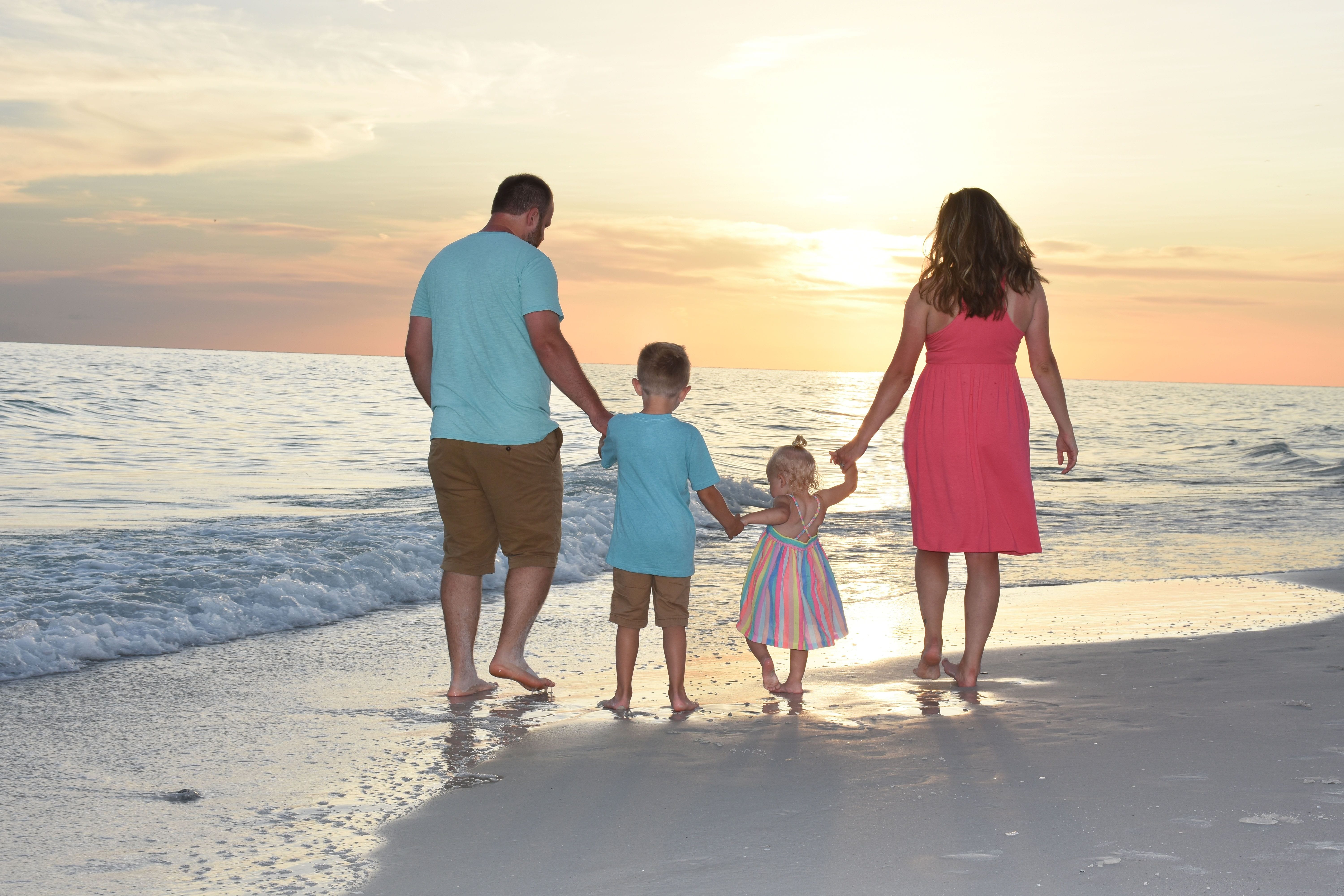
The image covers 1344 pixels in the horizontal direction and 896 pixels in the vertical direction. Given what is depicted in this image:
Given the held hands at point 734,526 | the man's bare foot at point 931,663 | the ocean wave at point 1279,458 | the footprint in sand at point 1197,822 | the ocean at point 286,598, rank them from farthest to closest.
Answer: the ocean wave at point 1279,458 < the man's bare foot at point 931,663 < the held hands at point 734,526 < the ocean at point 286,598 < the footprint in sand at point 1197,822

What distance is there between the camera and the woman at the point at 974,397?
3906mm

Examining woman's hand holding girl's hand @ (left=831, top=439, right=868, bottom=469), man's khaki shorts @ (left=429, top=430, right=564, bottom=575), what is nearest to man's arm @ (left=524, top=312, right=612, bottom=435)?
man's khaki shorts @ (left=429, top=430, right=564, bottom=575)

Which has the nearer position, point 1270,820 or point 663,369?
point 1270,820

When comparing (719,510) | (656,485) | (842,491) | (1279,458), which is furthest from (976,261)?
(1279,458)

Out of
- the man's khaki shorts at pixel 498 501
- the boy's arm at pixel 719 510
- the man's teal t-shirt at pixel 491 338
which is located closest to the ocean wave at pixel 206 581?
the man's khaki shorts at pixel 498 501

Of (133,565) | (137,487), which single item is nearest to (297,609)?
(133,565)

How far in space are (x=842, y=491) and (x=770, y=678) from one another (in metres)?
0.77

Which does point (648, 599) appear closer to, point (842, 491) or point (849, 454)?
point (842, 491)

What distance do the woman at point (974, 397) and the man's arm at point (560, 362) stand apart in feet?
3.07

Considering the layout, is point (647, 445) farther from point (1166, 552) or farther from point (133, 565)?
point (1166, 552)

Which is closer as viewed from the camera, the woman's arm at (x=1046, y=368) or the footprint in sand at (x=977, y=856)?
the footprint in sand at (x=977, y=856)

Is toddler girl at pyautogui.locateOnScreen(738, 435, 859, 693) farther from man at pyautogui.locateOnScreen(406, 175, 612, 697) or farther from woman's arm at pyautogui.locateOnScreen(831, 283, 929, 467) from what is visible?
man at pyautogui.locateOnScreen(406, 175, 612, 697)

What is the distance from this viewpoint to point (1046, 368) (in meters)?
4.09

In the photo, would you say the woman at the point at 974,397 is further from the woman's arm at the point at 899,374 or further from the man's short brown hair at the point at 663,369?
the man's short brown hair at the point at 663,369
